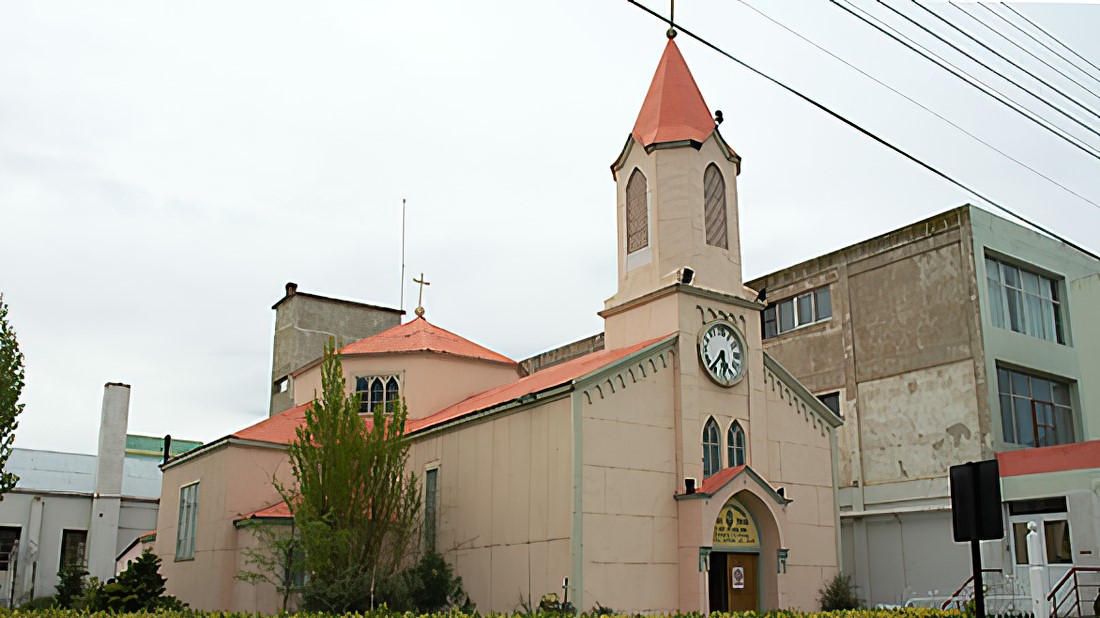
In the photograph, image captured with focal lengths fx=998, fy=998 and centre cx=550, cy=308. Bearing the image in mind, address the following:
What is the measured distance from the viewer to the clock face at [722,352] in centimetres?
2412

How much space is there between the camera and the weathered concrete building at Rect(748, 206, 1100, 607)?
2945 cm

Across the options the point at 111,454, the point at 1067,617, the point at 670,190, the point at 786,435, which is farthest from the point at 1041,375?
the point at 111,454

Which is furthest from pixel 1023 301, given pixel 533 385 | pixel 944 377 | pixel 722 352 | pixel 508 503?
pixel 508 503

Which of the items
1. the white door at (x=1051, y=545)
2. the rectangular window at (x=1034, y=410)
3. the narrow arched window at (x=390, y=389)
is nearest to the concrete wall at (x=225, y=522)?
the narrow arched window at (x=390, y=389)

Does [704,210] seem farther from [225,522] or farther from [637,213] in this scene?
[225,522]

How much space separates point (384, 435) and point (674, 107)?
11.5m

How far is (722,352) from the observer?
2461 cm

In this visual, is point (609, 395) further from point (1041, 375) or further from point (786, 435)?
point (1041, 375)

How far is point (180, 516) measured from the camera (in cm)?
3316

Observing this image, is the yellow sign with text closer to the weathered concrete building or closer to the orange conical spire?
the weathered concrete building

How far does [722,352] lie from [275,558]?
42.9 feet

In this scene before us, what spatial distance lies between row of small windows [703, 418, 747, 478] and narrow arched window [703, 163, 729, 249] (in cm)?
476

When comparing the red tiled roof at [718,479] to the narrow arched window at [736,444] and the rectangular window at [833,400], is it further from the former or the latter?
the rectangular window at [833,400]

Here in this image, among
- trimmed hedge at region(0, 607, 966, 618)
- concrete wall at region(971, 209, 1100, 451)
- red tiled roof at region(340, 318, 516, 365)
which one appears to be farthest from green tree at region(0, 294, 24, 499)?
concrete wall at region(971, 209, 1100, 451)
